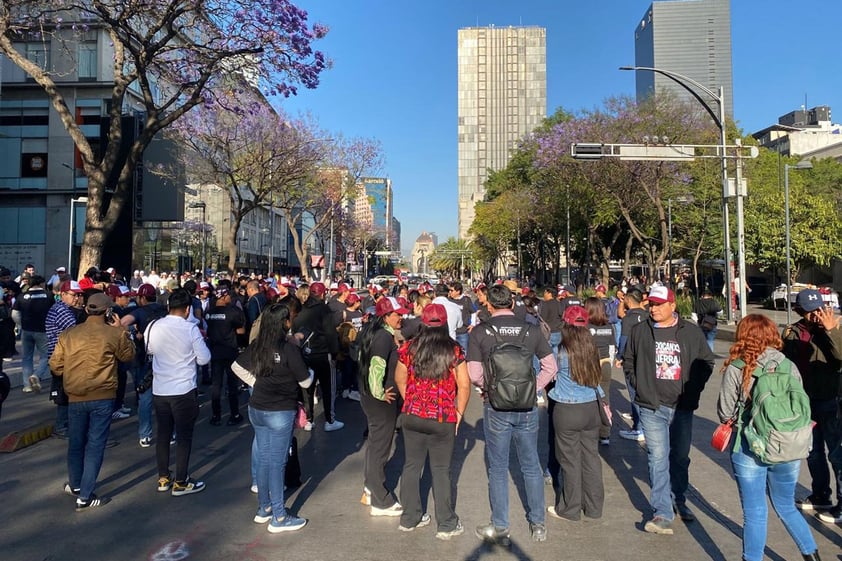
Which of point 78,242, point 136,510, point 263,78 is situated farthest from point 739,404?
point 78,242

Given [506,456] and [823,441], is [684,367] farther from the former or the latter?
[506,456]

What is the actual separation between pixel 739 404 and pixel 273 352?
10.9 feet

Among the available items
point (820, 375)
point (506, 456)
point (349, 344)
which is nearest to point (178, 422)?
point (506, 456)

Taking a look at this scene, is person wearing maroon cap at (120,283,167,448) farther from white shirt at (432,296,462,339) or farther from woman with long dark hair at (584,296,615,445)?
woman with long dark hair at (584,296,615,445)

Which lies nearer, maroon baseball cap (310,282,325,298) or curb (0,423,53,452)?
curb (0,423,53,452)

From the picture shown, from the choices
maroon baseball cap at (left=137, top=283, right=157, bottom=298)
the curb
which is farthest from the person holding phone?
the curb

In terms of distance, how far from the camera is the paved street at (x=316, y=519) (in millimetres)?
4164

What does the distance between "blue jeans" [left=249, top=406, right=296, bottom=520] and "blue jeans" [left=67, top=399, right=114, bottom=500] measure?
150cm

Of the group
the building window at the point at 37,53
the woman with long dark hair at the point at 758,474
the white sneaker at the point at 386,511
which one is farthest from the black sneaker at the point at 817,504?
the building window at the point at 37,53

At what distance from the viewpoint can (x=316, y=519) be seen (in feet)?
15.7

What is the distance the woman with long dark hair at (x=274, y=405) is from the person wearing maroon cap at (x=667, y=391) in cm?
273

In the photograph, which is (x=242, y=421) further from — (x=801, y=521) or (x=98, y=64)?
(x=98, y=64)

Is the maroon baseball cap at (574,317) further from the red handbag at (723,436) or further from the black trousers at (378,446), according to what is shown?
the black trousers at (378,446)

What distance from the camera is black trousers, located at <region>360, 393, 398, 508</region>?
4.89m
